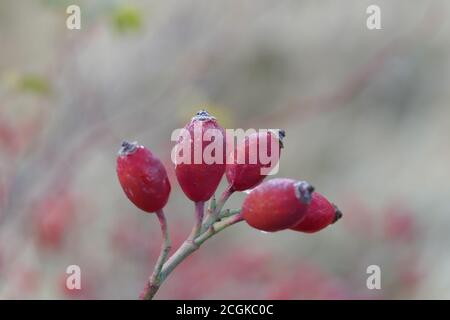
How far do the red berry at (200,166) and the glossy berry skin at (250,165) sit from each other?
2 centimetres

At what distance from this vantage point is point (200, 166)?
0.78 meters

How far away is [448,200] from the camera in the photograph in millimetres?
4332

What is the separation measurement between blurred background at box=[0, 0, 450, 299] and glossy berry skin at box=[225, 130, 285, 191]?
1797 millimetres

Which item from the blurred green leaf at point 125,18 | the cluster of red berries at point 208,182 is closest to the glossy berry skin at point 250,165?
the cluster of red berries at point 208,182

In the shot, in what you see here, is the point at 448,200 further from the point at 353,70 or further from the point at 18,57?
the point at 18,57

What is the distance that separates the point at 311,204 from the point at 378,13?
3.63 meters

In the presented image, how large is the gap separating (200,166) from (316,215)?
0.51 ft

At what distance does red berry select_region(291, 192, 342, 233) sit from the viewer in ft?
2.64

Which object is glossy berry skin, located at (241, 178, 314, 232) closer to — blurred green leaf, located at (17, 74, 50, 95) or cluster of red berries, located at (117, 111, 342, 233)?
cluster of red berries, located at (117, 111, 342, 233)

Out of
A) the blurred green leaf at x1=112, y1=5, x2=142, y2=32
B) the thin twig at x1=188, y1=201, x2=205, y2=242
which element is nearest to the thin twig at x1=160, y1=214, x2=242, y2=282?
the thin twig at x1=188, y1=201, x2=205, y2=242

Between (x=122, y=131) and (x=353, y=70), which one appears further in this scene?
(x=353, y=70)

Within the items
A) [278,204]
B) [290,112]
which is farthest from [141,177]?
[290,112]
